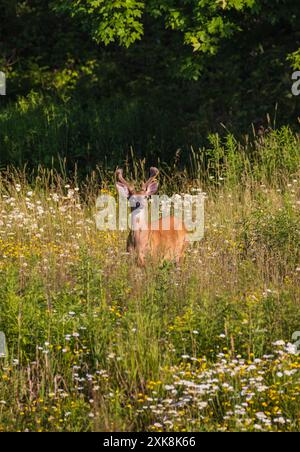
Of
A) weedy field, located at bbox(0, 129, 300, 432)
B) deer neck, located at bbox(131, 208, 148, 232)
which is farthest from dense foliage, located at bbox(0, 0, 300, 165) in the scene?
weedy field, located at bbox(0, 129, 300, 432)

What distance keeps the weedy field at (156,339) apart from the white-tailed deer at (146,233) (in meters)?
0.42

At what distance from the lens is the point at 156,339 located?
6918mm

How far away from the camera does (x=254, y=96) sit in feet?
53.1

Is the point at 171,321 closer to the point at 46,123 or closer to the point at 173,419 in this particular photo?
the point at 173,419

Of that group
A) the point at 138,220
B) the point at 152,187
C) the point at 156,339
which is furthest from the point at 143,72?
the point at 156,339

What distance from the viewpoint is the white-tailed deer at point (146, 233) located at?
988cm

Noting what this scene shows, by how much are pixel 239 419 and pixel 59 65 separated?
15736 mm

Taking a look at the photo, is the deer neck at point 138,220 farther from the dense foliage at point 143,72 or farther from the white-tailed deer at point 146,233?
the dense foliage at point 143,72

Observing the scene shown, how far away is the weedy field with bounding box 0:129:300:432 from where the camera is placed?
6.16 m

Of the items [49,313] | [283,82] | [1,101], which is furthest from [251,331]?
[1,101]

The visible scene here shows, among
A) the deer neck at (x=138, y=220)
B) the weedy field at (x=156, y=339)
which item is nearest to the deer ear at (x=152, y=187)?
the deer neck at (x=138, y=220)

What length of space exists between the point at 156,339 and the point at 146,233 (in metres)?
3.29

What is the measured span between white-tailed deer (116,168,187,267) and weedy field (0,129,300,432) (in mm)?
418

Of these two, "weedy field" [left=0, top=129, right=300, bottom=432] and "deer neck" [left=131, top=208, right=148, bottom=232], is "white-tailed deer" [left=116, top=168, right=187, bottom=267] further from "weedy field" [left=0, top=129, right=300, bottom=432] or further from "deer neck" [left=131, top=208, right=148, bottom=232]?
"weedy field" [left=0, top=129, right=300, bottom=432]
